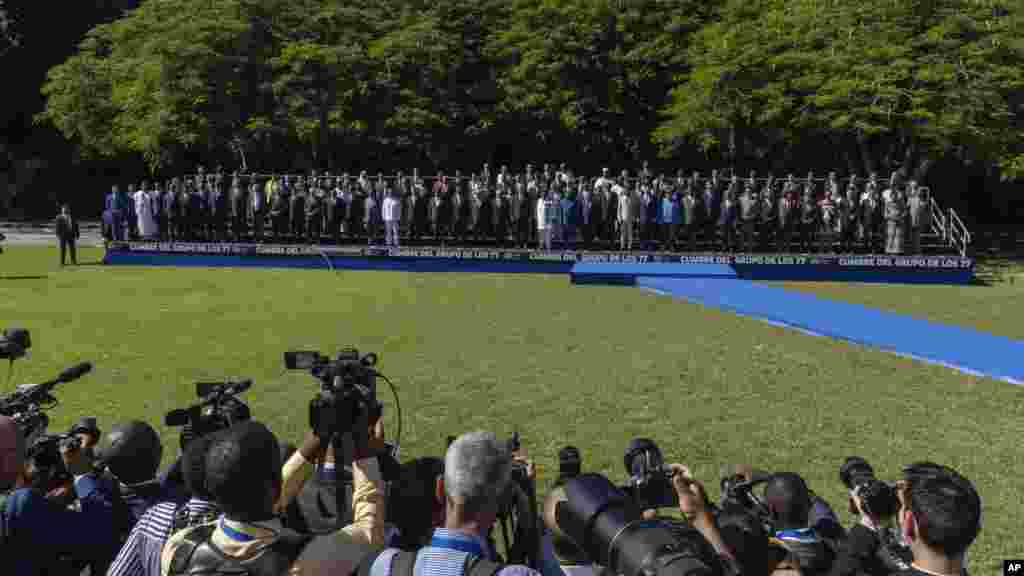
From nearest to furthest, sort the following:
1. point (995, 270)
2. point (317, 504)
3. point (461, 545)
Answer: point (461, 545) < point (317, 504) < point (995, 270)

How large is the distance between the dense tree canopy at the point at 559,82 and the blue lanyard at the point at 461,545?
27325mm

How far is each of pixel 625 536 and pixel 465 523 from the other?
1.51ft

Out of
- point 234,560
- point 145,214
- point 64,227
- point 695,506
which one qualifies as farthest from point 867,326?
point 145,214

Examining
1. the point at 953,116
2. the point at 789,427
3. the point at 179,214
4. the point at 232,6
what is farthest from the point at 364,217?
the point at 789,427

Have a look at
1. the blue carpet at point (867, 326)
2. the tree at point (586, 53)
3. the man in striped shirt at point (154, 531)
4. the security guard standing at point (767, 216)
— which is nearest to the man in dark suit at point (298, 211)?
the tree at point (586, 53)

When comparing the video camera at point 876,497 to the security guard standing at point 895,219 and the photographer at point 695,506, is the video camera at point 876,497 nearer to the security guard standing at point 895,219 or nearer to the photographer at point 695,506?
the photographer at point 695,506

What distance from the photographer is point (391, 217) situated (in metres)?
25.9

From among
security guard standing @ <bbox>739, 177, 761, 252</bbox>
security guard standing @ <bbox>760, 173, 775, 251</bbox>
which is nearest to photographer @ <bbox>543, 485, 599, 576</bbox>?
security guard standing @ <bbox>739, 177, 761, 252</bbox>

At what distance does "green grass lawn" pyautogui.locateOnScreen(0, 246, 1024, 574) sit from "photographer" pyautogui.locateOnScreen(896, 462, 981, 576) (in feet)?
10.5

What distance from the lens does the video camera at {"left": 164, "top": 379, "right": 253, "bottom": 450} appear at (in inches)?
171

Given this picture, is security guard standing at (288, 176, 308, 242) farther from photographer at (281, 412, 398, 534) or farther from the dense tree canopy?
photographer at (281, 412, 398, 534)

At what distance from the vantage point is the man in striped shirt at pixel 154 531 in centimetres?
321

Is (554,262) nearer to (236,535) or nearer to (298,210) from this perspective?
(298,210)

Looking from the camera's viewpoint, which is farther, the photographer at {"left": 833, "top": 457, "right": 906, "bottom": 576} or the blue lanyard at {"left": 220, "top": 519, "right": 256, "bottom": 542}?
the photographer at {"left": 833, "top": 457, "right": 906, "bottom": 576}
